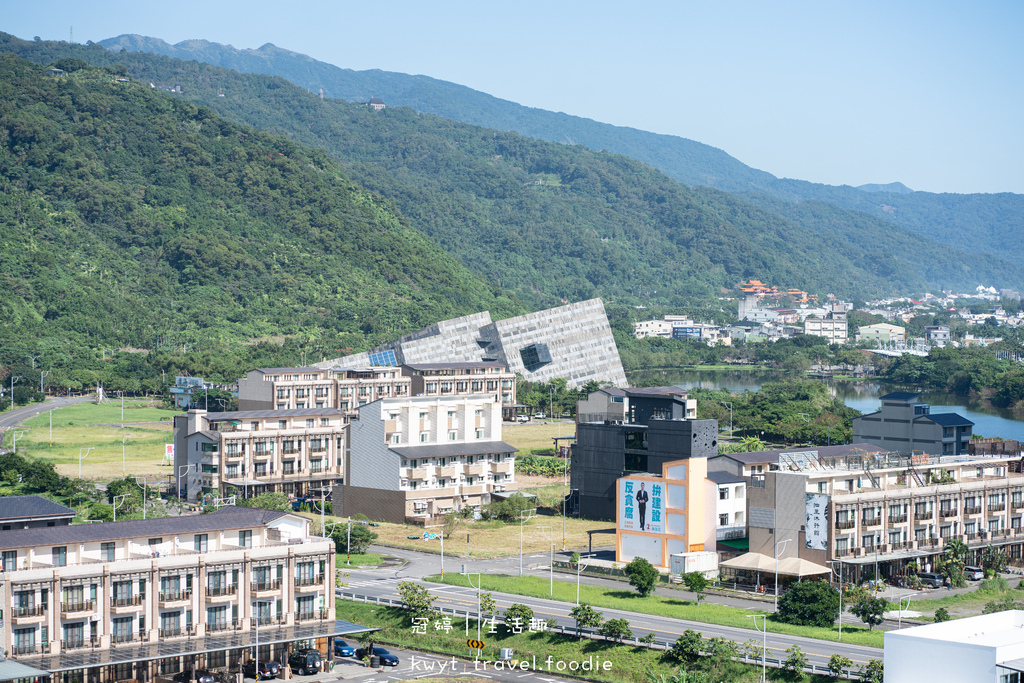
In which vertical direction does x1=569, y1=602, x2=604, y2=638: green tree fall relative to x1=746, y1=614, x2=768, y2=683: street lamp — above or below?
above

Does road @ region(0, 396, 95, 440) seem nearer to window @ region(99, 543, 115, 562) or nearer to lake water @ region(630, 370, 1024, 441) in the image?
window @ region(99, 543, 115, 562)

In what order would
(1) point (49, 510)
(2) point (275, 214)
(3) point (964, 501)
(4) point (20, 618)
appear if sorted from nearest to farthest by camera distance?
(4) point (20, 618), (1) point (49, 510), (3) point (964, 501), (2) point (275, 214)

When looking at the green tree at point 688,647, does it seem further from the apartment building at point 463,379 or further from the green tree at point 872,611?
the apartment building at point 463,379

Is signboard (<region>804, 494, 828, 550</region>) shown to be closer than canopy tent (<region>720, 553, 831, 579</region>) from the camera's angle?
No

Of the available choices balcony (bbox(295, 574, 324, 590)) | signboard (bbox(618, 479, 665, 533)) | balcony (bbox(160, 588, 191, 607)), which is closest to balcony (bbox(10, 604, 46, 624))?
balcony (bbox(160, 588, 191, 607))

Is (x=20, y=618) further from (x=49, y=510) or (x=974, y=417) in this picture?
(x=974, y=417)

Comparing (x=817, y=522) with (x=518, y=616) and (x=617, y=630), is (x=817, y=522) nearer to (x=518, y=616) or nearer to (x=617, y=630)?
(x=617, y=630)

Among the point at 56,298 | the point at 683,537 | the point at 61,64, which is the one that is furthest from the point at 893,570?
the point at 61,64
